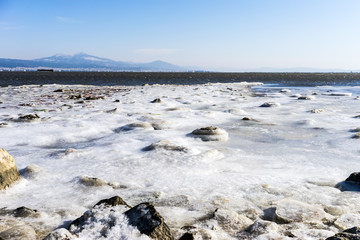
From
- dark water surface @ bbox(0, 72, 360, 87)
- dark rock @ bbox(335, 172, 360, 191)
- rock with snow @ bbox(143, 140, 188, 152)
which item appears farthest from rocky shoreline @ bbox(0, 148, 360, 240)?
dark water surface @ bbox(0, 72, 360, 87)

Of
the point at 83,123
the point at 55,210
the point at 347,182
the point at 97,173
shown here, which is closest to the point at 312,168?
the point at 347,182

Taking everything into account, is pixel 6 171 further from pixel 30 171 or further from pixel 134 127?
pixel 134 127

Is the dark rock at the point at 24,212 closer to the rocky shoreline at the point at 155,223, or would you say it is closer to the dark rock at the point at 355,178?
the rocky shoreline at the point at 155,223

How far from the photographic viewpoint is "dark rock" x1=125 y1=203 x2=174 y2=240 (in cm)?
174

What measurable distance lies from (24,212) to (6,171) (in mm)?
620

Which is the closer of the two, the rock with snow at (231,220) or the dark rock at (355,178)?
the rock with snow at (231,220)

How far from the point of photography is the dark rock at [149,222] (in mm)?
1741

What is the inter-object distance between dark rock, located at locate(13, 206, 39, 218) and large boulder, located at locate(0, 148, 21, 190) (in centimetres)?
48

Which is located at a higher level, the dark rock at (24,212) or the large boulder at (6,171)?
the large boulder at (6,171)

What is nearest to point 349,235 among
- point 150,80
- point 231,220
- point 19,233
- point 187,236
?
point 231,220

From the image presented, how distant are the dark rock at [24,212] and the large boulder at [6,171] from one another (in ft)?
1.57

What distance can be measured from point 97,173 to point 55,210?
2.73ft

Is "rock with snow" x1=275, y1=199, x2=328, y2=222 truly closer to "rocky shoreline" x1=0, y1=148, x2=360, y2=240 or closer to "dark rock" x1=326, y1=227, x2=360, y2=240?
"rocky shoreline" x1=0, y1=148, x2=360, y2=240

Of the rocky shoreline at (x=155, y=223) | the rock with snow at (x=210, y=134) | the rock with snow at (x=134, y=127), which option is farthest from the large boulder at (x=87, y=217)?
the rock with snow at (x=134, y=127)
